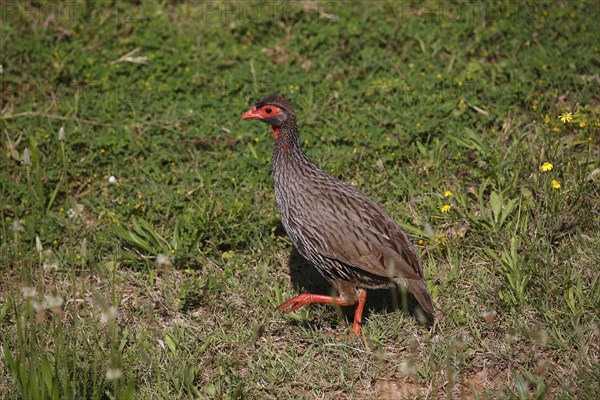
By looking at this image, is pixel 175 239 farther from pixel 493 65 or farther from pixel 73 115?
pixel 493 65

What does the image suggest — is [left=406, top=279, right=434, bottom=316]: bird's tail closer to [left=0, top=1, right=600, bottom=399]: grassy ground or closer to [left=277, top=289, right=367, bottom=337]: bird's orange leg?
[left=0, top=1, right=600, bottom=399]: grassy ground

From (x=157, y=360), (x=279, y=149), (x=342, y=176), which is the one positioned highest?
(x=279, y=149)

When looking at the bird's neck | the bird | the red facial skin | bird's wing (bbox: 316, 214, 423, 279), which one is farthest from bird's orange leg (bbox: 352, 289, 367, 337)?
the red facial skin

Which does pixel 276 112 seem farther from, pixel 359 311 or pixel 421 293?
pixel 421 293

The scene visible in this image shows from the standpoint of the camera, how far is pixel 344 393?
5105mm

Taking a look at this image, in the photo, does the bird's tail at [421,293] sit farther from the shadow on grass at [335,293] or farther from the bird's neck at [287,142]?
the bird's neck at [287,142]

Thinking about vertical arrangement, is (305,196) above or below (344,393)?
above

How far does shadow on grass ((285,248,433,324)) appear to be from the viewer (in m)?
5.87

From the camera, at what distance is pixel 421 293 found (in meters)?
5.38

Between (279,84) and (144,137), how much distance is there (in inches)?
61.6

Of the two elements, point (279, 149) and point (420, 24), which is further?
point (420, 24)

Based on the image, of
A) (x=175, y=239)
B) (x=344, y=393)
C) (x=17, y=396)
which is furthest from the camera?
(x=175, y=239)

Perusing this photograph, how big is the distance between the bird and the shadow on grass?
0.19 m

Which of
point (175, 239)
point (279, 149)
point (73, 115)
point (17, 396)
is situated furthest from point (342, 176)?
point (17, 396)
